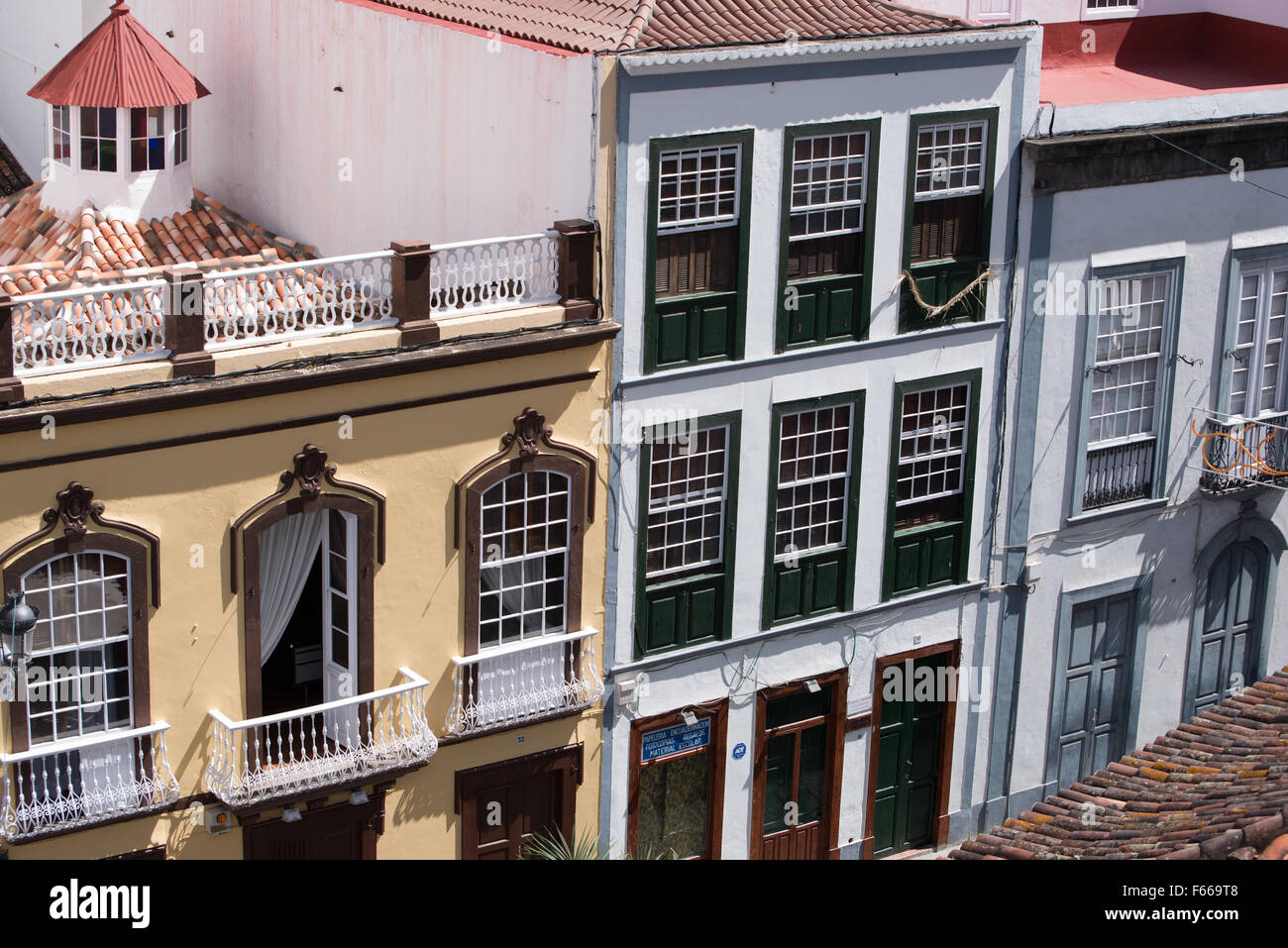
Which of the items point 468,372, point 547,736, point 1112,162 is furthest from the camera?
point 1112,162

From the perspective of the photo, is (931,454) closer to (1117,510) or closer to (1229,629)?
(1117,510)

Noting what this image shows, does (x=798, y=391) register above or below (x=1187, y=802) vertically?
above

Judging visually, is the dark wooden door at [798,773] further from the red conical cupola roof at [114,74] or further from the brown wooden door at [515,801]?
the red conical cupola roof at [114,74]

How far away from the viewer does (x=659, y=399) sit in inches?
952

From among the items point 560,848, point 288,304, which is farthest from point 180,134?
point 560,848

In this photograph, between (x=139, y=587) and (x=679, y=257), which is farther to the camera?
(x=679, y=257)

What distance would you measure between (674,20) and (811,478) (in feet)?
18.8

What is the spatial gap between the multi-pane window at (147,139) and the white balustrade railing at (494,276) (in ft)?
17.6

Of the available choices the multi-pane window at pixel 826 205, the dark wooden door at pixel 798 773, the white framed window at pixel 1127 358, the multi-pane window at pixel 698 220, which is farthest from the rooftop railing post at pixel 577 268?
the white framed window at pixel 1127 358

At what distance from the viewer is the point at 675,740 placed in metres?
25.6

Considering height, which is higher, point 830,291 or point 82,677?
point 830,291

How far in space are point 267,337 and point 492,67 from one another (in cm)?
456

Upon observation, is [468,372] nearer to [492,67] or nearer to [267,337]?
[267,337]

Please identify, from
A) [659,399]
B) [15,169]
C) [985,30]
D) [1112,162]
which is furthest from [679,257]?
[15,169]
